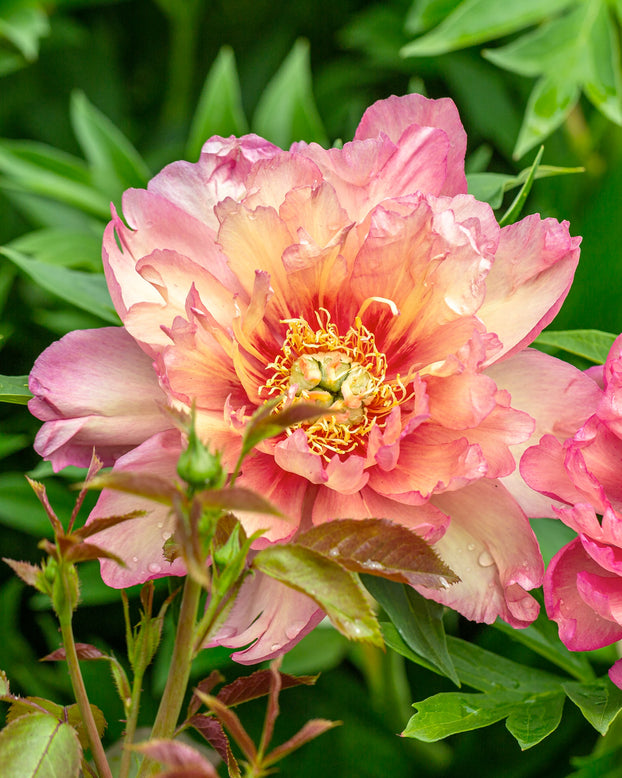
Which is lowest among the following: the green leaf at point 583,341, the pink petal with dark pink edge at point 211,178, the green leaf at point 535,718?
the green leaf at point 535,718

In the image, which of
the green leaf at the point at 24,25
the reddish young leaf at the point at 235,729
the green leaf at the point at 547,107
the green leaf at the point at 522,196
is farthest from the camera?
the green leaf at the point at 24,25

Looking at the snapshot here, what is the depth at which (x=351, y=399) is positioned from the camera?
0.50m

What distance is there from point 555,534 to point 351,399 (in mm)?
212

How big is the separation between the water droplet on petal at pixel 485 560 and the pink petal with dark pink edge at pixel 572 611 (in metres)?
0.03

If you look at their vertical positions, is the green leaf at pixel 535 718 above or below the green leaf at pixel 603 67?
below

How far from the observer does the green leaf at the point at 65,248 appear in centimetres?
75

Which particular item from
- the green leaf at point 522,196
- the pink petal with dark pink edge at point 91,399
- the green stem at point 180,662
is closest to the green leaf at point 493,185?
the green leaf at point 522,196

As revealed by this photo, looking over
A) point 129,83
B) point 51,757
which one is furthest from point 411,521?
point 129,83

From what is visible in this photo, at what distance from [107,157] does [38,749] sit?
1.97ft

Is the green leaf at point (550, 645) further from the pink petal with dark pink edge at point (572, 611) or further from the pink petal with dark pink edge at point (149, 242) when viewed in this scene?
the pink petal with dark pink edge at point (149, 242)

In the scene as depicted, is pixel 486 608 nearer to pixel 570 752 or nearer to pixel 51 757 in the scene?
pixel 51 757

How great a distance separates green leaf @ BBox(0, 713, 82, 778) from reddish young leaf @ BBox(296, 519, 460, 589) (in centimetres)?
10

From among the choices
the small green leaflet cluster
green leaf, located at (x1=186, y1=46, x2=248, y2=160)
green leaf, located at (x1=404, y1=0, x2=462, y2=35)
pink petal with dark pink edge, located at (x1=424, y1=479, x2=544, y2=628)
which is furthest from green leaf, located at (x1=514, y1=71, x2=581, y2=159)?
pink petal with dark pink edge, located at (x1=424, y1=479, x2=544, y2=628)

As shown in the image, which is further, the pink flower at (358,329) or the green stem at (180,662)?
the pink flower at (358,329)
